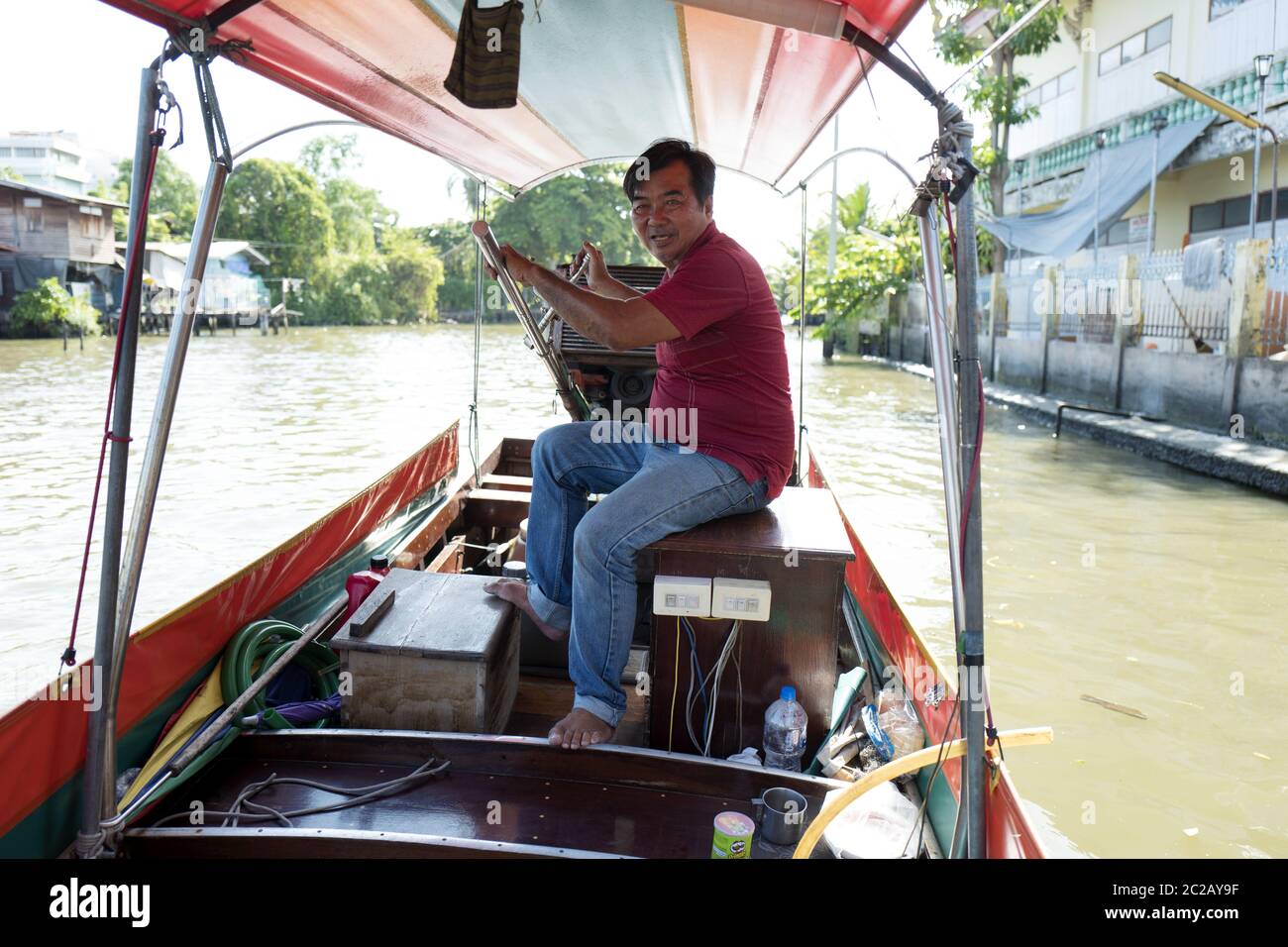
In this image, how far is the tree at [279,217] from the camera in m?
44.3

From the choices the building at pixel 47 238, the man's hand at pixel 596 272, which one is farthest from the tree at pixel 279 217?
the man's hand at pixel 596 272

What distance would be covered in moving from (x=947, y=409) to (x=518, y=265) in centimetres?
122

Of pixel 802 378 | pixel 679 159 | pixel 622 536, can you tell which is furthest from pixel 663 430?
pixel 802 378

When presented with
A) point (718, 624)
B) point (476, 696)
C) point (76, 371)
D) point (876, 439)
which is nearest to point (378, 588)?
point (476, 696)

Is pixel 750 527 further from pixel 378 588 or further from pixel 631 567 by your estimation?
pixel 378 588

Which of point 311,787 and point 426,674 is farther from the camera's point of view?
point 426,674

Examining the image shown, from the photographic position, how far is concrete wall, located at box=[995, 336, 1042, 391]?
50.6 feet

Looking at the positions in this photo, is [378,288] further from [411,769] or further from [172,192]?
[411,769]

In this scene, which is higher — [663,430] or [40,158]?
[40,158]

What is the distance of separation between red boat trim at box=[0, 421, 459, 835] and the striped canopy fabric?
5.20ft

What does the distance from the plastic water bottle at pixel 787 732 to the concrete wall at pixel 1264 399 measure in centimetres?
878

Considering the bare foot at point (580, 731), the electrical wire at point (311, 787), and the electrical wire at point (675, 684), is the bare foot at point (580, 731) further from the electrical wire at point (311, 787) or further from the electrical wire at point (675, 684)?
the electrical wire at point (311, 787)

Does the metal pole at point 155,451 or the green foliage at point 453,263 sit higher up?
the green foliage at point 453,263

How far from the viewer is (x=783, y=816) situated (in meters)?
2.18
